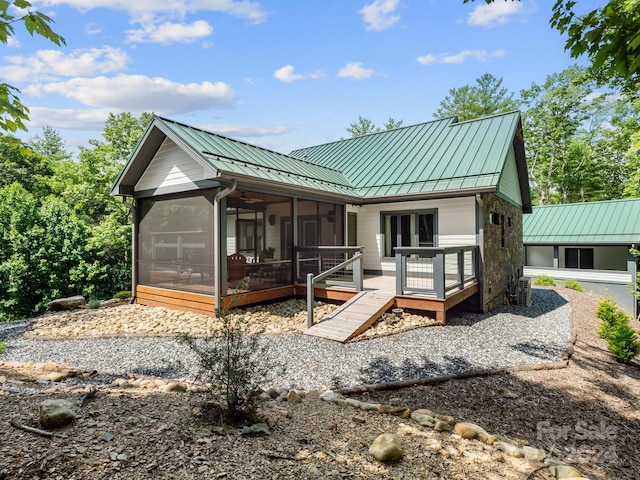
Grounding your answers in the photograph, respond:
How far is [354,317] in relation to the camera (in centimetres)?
785

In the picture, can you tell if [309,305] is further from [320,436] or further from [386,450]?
[386,450]

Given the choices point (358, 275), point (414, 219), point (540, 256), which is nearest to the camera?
point (358, 275)

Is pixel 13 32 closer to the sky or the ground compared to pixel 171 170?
closer to the ground

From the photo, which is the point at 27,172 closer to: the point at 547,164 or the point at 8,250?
the point at 8,250

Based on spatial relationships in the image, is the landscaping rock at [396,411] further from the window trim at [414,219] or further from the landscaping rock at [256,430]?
the window trim at [414,219]

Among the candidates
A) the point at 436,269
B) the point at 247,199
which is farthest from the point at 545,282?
the point at 247,199

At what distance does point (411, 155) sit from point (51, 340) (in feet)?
39.7

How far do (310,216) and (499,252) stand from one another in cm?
661

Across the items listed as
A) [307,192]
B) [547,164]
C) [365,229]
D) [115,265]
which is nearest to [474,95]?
[547,164]

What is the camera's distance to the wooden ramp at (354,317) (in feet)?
23.8

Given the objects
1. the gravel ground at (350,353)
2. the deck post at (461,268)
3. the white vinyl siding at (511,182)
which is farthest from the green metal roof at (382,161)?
the gravel ground at (350,353)

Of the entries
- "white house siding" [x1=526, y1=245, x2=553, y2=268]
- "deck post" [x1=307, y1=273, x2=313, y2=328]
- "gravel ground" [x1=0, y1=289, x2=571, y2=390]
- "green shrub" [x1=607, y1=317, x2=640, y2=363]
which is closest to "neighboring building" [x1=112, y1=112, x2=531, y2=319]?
"gravel ground" [x1=0, y1=289, x2=571, y2=390]

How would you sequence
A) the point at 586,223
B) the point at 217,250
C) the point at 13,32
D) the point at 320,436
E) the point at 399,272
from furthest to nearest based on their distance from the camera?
the point at 586,223
the point at 399,272
the point at 217,250
the point at 320,436
the point at 13,32

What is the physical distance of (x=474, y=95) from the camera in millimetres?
33094
